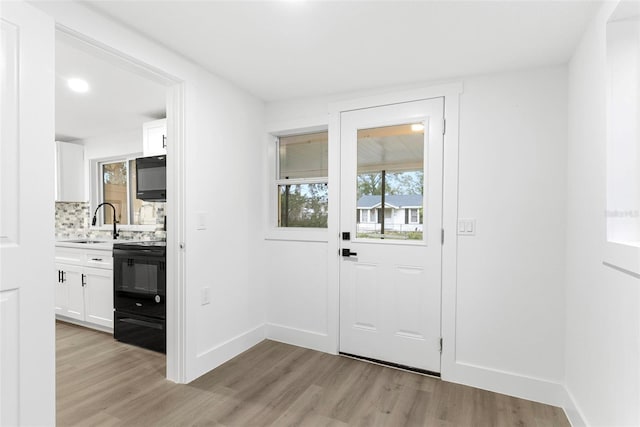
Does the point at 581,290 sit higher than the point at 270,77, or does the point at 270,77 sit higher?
the point at 270,77

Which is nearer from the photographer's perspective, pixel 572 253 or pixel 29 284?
pixel 29 284

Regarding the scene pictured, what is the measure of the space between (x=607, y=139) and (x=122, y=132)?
4792 mm

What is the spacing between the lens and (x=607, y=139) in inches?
59.2

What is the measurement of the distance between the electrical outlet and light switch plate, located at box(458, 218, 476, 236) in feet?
6.31

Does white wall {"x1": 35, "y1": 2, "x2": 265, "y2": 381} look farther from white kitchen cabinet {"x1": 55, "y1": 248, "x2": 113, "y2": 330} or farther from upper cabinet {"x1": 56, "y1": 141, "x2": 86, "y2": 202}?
upper cabinet {"x1": 56, "y1": 141, "x2": 86, "y2": 202}

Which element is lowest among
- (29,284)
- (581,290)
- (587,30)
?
(581,290)

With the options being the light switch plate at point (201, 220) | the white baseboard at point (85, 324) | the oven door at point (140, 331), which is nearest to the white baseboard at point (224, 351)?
the oven door at point (140, 331)

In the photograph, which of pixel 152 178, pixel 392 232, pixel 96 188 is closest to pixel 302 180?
pixel 392 232

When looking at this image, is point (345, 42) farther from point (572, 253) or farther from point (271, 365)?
point (271, 365)

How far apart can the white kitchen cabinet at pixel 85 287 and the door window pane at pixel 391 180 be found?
2567 millimetres

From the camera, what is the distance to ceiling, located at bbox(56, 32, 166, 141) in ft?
7.24

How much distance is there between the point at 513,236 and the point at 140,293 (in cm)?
304

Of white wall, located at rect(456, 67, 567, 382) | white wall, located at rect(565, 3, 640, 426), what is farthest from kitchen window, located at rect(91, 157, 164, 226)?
white wall, located at rect(565, 3, 640, 426)

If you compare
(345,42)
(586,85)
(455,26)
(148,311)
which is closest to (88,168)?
(148,311)
